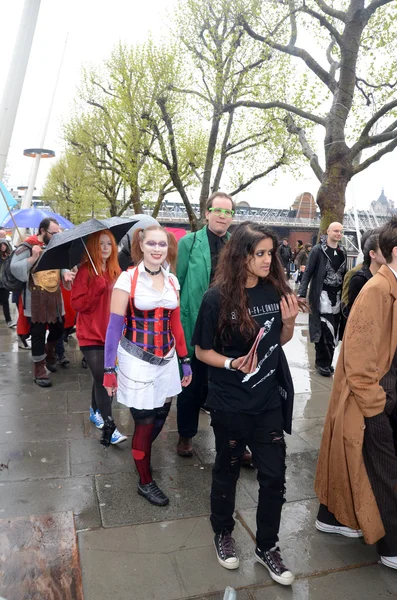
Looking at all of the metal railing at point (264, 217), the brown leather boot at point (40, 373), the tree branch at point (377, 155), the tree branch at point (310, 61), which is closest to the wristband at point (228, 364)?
the brown leather boot at point (40, 373)

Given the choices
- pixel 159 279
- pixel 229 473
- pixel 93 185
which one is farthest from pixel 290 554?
pixel 93 185

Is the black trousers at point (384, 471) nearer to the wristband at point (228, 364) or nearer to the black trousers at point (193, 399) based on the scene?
the wristband at point (228, 364)

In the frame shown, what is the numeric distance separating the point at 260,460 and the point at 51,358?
4.60m

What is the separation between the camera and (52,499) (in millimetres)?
3105

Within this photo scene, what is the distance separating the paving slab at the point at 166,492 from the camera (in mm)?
2936

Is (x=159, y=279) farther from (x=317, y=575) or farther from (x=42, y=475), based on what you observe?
(x=317, y=575)

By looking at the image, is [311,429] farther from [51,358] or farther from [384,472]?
[51,358]

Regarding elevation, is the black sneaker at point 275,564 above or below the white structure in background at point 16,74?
below

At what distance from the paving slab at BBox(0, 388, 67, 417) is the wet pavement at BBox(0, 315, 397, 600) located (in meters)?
0.03

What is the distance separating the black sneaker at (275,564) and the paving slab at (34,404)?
2.86m

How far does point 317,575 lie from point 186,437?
1.55 meters

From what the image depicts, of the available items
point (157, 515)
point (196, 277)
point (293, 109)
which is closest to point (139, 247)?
point (196, 277)

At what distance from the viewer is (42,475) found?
3420mm

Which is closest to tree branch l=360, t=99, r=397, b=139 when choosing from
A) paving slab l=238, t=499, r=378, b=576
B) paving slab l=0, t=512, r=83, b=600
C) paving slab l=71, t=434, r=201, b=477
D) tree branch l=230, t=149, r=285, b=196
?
paving slab l=71, t=434, r=201, b=477
